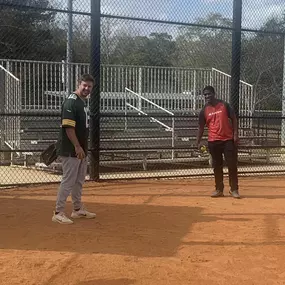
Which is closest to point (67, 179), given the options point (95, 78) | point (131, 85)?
point (95, 78)

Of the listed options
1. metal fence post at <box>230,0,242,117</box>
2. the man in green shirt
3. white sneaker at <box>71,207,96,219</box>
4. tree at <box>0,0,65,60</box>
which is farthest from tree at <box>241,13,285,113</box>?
the man in green shirt

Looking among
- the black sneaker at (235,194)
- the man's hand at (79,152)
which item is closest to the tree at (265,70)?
the black sneaker at (235,194)

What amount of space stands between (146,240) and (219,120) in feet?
10.1

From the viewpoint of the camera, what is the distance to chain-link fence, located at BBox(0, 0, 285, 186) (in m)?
9.84

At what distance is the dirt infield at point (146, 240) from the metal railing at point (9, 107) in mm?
3641

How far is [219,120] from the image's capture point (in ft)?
25.4

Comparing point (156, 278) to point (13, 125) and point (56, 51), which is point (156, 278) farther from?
point (56, 51)

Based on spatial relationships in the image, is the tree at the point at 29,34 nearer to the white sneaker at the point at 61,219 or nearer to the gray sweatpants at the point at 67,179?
the gray sweatpants at the point at 67,179

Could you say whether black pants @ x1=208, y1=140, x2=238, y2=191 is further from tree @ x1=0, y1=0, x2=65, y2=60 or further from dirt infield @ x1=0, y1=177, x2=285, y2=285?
tree @ x1=0, y1=0, x2=65, y2=60

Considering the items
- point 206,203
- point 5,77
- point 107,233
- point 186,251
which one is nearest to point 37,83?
point 5,77

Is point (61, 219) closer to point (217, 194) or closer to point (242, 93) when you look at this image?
point (217, 194)

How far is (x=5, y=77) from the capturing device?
11844 millimetres

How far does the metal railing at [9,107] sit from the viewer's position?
11523 mm

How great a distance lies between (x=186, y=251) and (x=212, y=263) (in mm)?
414
